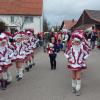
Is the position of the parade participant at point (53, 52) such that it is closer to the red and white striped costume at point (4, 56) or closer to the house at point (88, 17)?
the red and white striped costume at point (4, 56)

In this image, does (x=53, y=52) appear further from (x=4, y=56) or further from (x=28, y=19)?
(x=28, y=19)

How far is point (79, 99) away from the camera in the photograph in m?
10.0

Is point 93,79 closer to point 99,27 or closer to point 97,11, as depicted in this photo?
point 99,27

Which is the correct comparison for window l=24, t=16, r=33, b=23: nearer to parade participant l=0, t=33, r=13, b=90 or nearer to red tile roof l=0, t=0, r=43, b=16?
red tile roof l=0, t=0, r=43, b=16

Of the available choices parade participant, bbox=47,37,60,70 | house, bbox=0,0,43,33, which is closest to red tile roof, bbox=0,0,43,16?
house, bbox=0,0,43,33

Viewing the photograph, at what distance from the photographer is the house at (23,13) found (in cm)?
6631

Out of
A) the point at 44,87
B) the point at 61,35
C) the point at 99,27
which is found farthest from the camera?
the point at 99,27

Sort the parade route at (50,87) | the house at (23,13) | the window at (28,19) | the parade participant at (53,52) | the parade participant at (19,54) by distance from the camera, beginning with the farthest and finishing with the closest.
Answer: the window at (28,19) → the house at (23,13) → the parade participant at (53,52) → the parade participant at (19,54) → the parade route at (50,87)

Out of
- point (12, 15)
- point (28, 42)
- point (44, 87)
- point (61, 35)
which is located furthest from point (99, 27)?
point (44, 87)

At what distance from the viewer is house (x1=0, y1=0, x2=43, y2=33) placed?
66.3 metres

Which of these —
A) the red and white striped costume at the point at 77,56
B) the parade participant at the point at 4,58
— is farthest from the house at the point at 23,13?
the red and white striped costume at the point at 77,56

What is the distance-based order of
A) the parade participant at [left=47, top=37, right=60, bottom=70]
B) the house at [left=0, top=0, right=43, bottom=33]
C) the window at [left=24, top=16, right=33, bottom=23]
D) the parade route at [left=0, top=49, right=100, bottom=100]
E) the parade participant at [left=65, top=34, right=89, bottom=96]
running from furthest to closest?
the window at [left=24, top=16, right=33, bottom=23] → the house at [left=0, top=0, right=43, bottom=33] → the parade participant at [left=47, top=37, right=60, bottom=70] → the parade participant at [left=65, top=34, right=89, bottom=96] → the parade route at [left=0, top=49, right=100, bottom=100]

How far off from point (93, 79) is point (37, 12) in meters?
53.2

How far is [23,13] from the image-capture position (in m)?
66.4
